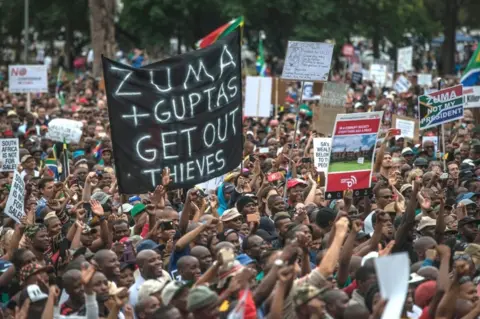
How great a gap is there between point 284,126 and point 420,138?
245 cm

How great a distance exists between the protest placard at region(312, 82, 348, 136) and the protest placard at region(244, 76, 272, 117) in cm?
187

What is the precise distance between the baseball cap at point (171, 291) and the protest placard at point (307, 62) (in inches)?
304

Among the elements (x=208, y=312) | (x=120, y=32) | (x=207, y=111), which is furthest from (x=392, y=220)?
(x=120, y=32)

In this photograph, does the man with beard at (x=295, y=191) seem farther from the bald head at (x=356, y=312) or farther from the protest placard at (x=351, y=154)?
the bald head at (x=356, y=312)

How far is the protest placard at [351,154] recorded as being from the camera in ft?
40.8

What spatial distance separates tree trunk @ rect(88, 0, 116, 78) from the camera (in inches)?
1471

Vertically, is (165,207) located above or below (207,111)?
below

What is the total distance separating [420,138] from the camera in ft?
69.3

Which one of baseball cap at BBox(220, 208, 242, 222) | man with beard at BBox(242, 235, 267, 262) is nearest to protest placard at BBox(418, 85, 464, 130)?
baseball cap at BBox(220, 208, 242, 222)

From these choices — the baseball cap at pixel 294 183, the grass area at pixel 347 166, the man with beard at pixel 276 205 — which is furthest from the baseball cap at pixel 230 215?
the baseball cap at pixel 294 183

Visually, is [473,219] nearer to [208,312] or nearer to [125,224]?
[125,224]

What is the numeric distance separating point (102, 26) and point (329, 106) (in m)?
17.8

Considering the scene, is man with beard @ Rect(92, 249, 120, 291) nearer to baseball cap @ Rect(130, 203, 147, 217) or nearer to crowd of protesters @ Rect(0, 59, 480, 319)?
crowd of protesters @ Rect(0, 59, 480, 319)

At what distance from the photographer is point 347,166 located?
1252 cm
